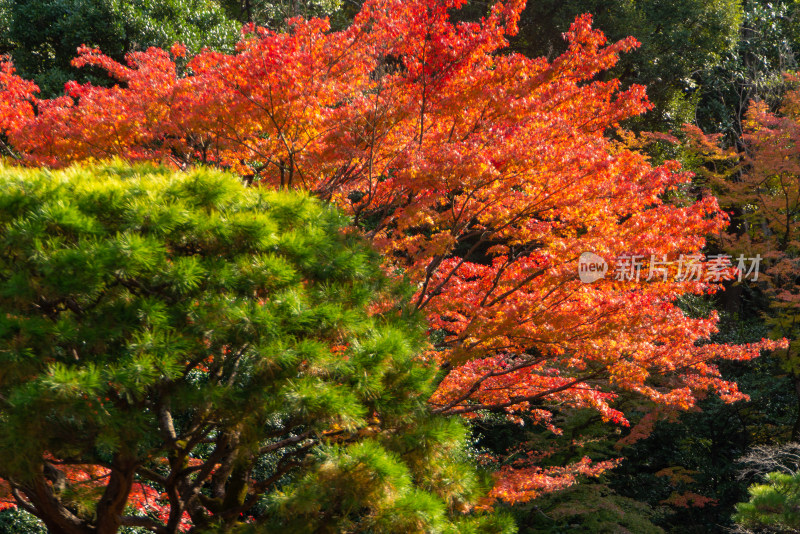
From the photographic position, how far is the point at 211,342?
3068 millimetres

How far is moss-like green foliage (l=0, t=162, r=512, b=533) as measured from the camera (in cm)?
288

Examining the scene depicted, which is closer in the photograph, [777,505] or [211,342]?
[211,342]

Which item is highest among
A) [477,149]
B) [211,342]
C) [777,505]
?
[477,149]

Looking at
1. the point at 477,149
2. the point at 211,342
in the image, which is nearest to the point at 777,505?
the point at 477,149

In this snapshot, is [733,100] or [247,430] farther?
[733,100]

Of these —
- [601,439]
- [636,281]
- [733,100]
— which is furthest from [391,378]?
[733,100]

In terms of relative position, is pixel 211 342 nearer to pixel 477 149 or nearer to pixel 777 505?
pixel 477 149

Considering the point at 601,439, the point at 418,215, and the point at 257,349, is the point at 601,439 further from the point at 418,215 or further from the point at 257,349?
the point at 257,349

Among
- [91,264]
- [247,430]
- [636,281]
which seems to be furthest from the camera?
[636,281]

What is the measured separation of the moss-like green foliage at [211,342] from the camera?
114 inches

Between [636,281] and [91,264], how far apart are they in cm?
512

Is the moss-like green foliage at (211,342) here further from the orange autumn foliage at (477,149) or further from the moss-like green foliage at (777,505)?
the moss-like green foliage at (777,505)

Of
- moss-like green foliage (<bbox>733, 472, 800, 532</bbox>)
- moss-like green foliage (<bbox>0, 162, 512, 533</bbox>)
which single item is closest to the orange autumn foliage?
moss-like green foliage (<bbox>733, 472, 800, 532</bbox>)

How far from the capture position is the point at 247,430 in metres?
3.22
